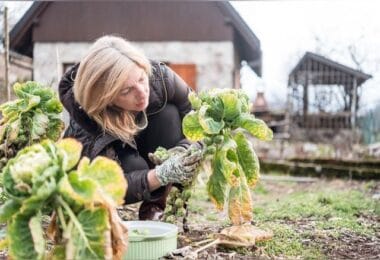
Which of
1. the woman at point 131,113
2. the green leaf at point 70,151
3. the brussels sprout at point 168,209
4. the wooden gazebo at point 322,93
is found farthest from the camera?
the wooden gazebo at point 322,93

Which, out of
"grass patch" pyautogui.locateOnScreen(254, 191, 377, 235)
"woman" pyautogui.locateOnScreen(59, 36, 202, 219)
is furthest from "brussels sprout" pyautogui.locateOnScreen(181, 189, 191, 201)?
"grass patch" pyautogui.locateOnScreen(254, 191, 377, 235)

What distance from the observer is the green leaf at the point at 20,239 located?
1391 millimetres

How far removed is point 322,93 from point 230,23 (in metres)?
3.77

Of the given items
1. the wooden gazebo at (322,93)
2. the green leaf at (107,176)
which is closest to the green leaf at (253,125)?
the green leaf at (107,176)

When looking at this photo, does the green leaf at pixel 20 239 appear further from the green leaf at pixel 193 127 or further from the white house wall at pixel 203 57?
the white house wall at pixel 203 57

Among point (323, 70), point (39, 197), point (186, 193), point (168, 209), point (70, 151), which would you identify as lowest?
point (168, 209)

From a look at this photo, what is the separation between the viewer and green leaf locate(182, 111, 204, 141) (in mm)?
2021

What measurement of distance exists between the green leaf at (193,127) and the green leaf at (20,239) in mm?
778

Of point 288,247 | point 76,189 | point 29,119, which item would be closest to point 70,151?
point 76,189

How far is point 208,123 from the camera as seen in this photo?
1.96 metres

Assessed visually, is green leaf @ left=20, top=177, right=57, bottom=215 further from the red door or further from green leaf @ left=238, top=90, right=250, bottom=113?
the red door

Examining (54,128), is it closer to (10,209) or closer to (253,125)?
(253,125)

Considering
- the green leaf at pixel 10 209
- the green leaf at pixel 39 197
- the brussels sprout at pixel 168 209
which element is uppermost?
the green leaf at pixel 39 197

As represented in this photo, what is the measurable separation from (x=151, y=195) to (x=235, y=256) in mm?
646
